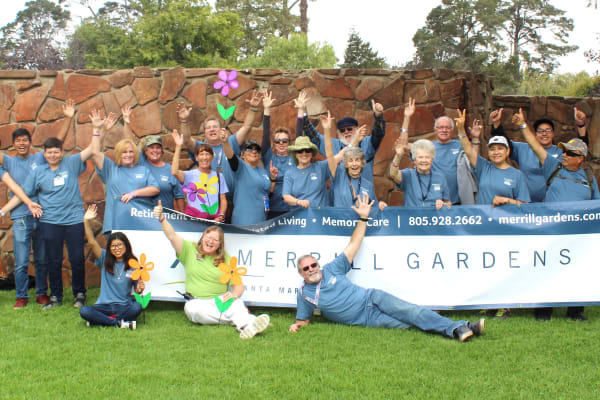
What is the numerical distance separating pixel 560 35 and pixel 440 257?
36.0m

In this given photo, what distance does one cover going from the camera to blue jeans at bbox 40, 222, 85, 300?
637 centimetres

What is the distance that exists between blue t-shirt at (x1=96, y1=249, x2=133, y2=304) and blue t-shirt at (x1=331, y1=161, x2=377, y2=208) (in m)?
2.14

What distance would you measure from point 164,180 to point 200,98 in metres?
1.86

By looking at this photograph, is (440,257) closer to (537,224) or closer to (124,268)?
(537,224)

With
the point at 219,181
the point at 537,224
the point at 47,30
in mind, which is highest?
the point at 47,30

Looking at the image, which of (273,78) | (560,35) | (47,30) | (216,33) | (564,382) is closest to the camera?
(564,382)

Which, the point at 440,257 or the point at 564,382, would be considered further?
the point at 440,257

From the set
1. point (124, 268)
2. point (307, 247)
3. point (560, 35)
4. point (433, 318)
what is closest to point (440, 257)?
point (433, 318)

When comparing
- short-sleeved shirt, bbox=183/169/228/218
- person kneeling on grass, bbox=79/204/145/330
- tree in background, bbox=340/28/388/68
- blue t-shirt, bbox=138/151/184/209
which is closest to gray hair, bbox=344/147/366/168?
short-sleeved shirt, bbox=183/169/228/218

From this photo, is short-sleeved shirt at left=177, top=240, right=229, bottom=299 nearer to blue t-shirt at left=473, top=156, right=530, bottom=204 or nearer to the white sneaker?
the white sneaker

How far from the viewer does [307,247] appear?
600cm

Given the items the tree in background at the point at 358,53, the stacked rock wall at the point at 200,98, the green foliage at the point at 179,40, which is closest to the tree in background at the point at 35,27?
the green foliage at the point at 179,40

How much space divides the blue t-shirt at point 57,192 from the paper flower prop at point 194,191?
4.00ft

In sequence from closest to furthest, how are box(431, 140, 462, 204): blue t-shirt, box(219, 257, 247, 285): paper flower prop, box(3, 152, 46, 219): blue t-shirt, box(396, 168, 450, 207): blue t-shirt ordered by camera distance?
box(219, 257, 247, 285): paper flower prop
box(396, 168, 450, 207): blue t-shirt
box(431, 140, 462, 204): blue t-shirt
box(3, 152, 46, 219): blue t-shirt
